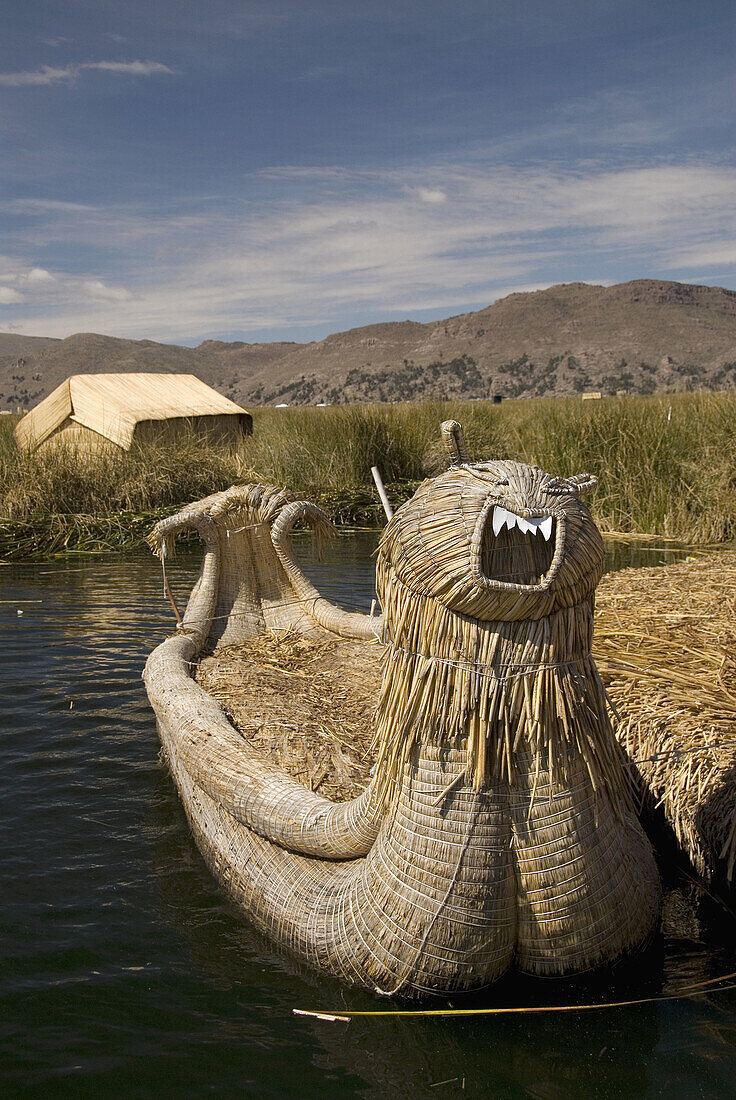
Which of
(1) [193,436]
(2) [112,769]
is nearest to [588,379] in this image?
(1) [193,436]

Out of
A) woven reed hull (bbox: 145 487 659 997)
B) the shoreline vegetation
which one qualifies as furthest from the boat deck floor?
the shoreline vegetation

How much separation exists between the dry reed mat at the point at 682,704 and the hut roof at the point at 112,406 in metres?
11.1

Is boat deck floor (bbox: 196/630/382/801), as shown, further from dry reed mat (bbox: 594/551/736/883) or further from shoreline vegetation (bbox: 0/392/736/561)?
shoreline vegetation (bbox: 0/392/736/561)

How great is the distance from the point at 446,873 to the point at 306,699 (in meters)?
1.92

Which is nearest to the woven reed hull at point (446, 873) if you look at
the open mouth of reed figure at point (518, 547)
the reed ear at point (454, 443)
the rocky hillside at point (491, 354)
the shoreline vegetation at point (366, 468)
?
the open mouth of reed figure at point (518, 547)

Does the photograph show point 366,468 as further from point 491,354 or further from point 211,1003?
point 491,354

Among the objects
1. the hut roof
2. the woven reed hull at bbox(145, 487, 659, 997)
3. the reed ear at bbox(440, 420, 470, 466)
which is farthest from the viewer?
the hut roof

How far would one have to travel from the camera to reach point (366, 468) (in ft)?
52.1

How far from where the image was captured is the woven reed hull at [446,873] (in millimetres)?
2500

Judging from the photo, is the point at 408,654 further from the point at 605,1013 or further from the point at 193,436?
the point at 193,436

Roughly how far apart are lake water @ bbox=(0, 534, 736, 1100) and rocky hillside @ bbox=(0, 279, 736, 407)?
54.8 m

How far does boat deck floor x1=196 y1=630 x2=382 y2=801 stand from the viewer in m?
3.60

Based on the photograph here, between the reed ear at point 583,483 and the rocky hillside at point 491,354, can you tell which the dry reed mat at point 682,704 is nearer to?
the reed ear at point 583,483

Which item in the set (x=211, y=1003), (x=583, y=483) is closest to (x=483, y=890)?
(x=211, y=1003)
